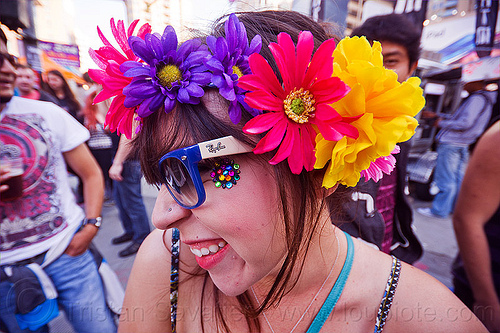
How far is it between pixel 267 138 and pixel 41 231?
1959mm

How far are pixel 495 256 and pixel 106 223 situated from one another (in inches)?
213

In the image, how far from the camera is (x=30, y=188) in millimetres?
1746

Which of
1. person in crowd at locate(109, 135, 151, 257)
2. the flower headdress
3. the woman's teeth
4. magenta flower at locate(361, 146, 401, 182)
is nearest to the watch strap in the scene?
person in crowd at locate(109, 135, 151, 257)

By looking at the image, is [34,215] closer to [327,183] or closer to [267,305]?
[267,305]

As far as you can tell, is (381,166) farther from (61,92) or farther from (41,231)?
(61,92)

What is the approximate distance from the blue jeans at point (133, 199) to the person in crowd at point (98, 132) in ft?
1.89

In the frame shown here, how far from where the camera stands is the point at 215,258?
34.2 inches

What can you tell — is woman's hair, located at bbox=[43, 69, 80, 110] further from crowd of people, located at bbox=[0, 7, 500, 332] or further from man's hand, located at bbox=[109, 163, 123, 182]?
crowd of people, located at bbox=[0, 7, 500, 332]

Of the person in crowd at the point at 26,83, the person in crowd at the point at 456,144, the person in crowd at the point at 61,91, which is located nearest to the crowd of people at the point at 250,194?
the person in crowd at the point at 26,83

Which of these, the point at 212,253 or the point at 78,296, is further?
the point at 78,296

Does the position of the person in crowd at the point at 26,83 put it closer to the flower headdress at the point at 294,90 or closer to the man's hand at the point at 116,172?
the man's hand at the point at 116,172

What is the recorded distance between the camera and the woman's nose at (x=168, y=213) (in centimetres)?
84

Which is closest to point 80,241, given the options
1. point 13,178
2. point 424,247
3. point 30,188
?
point 30,188

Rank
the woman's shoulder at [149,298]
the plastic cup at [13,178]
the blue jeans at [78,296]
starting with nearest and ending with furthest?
the woman's shoulder at [149,298] < the plastic cup at [13,178] < the blue jeans at [78,296]
